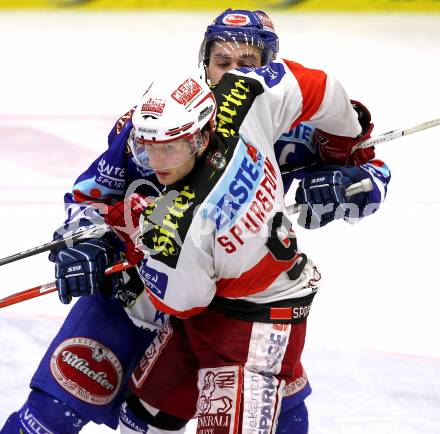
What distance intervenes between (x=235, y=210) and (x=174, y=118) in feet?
1.09

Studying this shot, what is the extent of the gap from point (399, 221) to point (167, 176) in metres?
3.05

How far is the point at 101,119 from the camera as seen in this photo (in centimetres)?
747

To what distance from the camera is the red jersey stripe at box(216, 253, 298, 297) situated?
3.31 meters

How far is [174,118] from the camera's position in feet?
10.1

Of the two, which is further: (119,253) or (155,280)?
(119,253)

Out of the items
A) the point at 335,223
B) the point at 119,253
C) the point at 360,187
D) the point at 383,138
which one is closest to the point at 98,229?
the point at 119,253

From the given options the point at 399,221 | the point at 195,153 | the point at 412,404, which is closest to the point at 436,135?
the point at 399,221

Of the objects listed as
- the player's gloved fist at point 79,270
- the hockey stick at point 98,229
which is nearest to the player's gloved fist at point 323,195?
the hockey stick at point 98,229

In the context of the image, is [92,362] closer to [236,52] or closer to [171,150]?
[171,150]

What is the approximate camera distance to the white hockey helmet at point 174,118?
3.07 metres

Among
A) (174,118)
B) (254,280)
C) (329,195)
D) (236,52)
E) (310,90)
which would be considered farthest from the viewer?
(236,52)

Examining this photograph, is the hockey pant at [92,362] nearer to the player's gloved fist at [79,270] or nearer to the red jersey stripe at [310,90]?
the player's gloved fist at [79,270]

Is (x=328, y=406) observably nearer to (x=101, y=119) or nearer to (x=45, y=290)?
(x=45, y=290)

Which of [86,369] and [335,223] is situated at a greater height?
[86,369]
